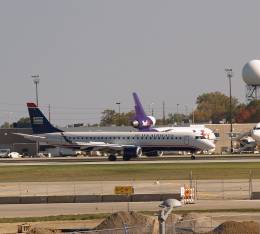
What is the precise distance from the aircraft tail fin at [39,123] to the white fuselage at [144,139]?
6.60 ft

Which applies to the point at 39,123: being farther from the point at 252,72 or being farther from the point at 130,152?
the point at 252,72

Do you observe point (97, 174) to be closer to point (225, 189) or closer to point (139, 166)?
point (139, 166)

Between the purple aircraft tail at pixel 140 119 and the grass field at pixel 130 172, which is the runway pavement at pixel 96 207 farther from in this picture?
the purple aircraft tail at pixel 140 119

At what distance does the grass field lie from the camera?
3095 inches

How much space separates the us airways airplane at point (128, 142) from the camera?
12069 cm

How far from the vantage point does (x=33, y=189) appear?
65.1 meters

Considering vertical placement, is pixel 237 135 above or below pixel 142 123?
below

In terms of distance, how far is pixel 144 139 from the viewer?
123m

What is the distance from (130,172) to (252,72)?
96405mm

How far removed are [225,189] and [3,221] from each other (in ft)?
72.0

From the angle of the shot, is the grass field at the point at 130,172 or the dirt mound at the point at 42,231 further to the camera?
the grass field at the point at 130,172

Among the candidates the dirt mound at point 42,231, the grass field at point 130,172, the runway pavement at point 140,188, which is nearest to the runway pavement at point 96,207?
the runway pavement at point 140,188

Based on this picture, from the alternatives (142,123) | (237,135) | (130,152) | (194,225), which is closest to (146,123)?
(142,123)

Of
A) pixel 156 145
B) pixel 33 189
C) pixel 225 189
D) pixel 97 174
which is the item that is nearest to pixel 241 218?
pixel 225 189
